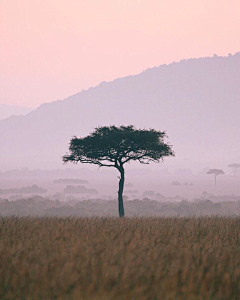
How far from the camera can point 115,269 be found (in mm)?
12000

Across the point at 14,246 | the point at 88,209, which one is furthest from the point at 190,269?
the point at 88,209

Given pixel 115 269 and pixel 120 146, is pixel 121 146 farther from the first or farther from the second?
pixel 115 269

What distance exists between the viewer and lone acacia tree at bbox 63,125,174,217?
44.2 meters

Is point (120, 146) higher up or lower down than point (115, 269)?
higher up

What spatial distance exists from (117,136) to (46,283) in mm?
33314

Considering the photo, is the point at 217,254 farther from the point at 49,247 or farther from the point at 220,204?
the point at 220,204

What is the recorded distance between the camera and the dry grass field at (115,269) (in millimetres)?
10852

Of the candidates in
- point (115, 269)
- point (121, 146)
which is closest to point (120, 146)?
point (121, 146)

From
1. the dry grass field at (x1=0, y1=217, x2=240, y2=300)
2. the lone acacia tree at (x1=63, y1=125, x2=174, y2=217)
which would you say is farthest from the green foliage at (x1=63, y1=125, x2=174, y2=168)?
the dry grass field at (x1=0, y1=217, x2=240, y2=300)

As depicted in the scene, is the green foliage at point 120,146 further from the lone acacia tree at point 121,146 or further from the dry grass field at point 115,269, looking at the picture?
the dry grass field at point 115,269

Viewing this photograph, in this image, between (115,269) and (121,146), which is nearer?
(115,269)

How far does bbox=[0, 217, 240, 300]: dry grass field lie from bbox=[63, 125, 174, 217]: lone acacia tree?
87.2 feet

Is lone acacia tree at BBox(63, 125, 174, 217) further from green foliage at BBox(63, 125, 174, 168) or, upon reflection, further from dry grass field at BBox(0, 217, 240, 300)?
dry grass field at BBox(0, 217, 240, 300)

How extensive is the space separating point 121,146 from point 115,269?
32.7 metres
